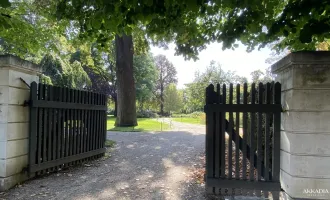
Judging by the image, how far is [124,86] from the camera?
15039mm

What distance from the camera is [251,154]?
3.79 metres

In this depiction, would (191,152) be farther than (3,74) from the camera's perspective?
Yes

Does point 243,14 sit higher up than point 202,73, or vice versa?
point 202,73

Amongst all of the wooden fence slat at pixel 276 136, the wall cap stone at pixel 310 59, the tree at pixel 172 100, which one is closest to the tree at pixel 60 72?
the wooden fence slat at pixel 276 136

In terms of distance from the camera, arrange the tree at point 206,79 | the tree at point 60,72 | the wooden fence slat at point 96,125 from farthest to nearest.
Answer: the tree at point 206,79 < the tree at point 60,72 < the wooden fence slat at point 96,125

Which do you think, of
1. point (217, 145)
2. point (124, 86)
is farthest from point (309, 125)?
point (124, 86)

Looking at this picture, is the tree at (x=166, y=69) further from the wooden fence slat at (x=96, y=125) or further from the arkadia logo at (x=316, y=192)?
the arkadia logo at (x=316, y=192)

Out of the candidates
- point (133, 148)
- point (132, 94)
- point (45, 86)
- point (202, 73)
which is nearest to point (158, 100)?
point (202, 73)

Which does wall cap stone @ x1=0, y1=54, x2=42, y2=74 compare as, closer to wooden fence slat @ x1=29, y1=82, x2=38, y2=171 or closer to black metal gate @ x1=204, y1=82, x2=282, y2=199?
wooden fence slat @ x1=29, y1=82, x2=38, y2=171

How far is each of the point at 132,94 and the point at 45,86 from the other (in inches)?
412

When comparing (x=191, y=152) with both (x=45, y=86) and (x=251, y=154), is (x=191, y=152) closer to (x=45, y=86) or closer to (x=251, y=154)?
(x=251, y=154)

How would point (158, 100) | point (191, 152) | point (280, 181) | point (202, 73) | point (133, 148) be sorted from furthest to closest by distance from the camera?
point (158, 100) → point (202, 73) → point (133, 148) → point (191, 152) → point (280, 181)

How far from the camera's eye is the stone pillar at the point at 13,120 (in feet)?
13.4

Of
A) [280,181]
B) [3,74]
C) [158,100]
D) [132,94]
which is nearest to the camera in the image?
[280,181]
